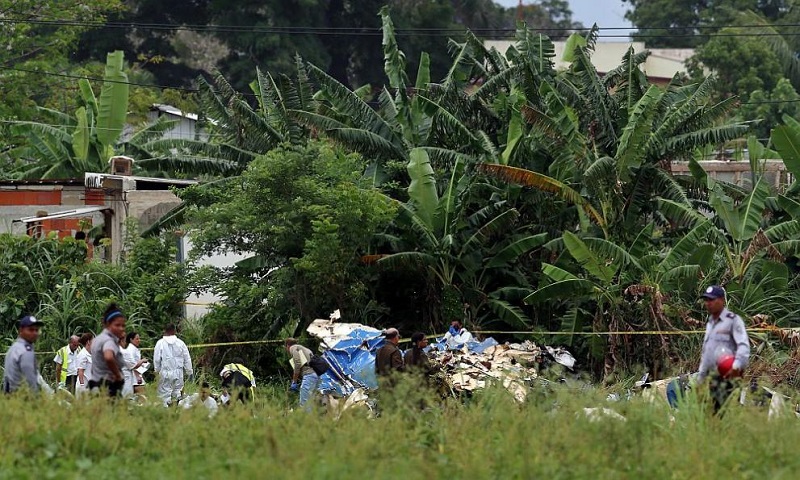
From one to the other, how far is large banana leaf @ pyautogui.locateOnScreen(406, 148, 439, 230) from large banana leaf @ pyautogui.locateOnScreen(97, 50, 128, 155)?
9.48 meters

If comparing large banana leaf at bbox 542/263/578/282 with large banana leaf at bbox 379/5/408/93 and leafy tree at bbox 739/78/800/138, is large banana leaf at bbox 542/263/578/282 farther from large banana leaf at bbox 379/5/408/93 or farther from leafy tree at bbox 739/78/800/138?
leafy tree at bbox 739/78/800/138

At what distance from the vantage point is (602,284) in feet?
67.5

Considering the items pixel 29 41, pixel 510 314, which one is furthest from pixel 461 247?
pixel 29 41

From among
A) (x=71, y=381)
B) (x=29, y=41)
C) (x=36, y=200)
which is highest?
(x=29, y=41)

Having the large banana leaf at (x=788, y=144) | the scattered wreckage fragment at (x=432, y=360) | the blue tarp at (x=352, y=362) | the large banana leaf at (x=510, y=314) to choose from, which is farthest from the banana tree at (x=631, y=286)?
the blue tarp at (x=352, y=362)

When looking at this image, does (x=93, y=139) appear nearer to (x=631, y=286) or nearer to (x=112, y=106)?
(x=112, y=106)

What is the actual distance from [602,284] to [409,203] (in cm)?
407

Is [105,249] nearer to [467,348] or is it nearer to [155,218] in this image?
[155,218]

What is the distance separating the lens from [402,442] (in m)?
9.02

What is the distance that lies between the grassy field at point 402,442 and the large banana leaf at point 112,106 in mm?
18808

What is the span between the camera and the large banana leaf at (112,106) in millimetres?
28297

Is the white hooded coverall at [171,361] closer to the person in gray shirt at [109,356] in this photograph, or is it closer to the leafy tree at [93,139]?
the person in gray shirt at [109,356]

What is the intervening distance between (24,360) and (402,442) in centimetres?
444

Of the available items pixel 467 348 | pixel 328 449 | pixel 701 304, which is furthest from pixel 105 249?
pixel 328 449
